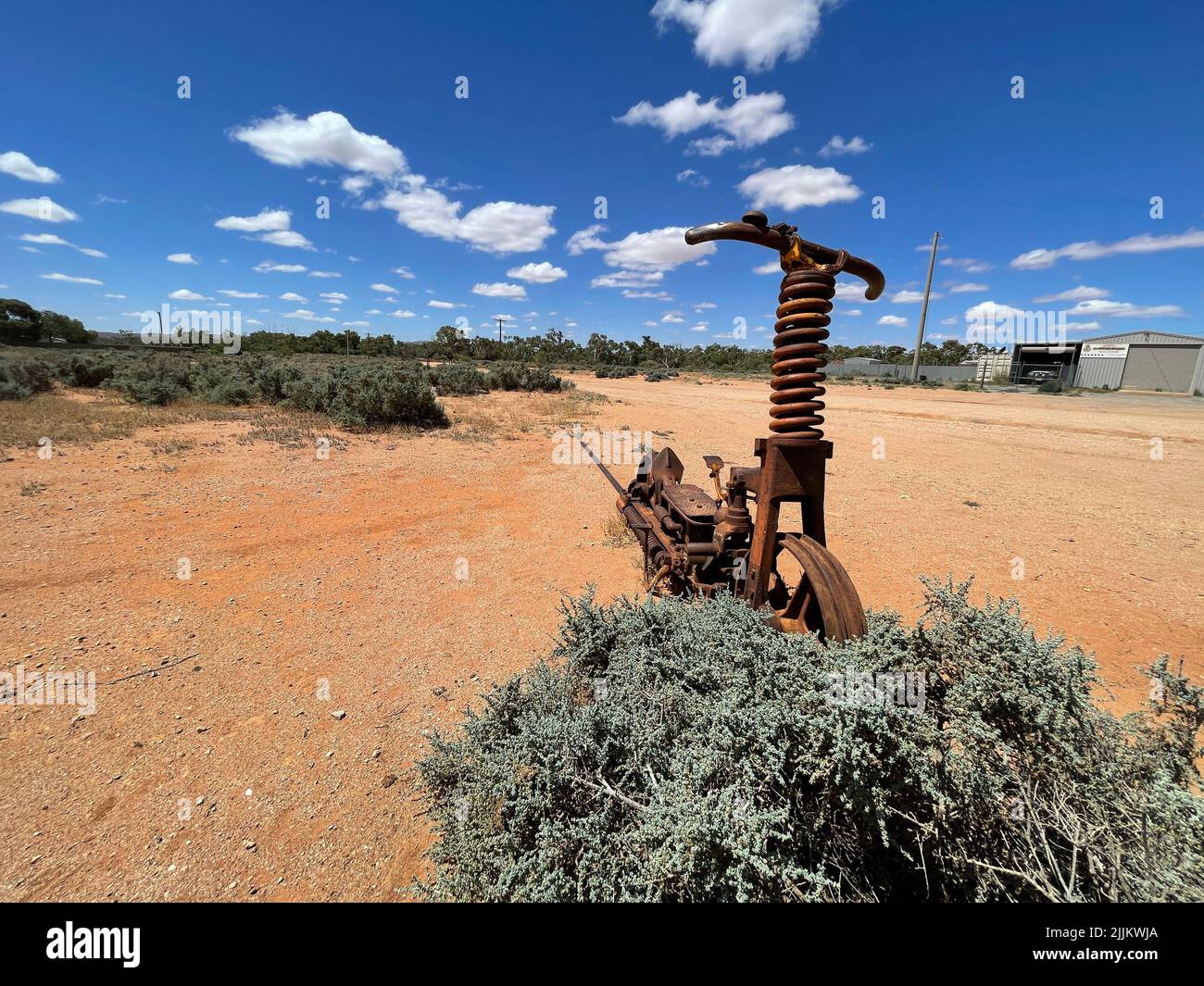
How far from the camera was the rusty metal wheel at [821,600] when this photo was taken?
6.35 feet

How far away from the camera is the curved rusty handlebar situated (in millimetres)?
1929

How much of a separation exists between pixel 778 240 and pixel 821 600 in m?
1.54

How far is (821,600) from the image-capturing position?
1.98m

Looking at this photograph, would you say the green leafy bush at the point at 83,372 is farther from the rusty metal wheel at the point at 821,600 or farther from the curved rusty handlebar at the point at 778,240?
the rusty metal wheel at the point at 821,600

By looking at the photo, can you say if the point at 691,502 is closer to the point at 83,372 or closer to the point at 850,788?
the point at 850,788

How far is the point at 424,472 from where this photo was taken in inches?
347

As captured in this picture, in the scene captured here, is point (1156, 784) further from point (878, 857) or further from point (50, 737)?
point (50, 737)

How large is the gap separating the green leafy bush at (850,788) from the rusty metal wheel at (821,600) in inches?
3.9

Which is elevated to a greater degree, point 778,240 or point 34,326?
point 34,326
